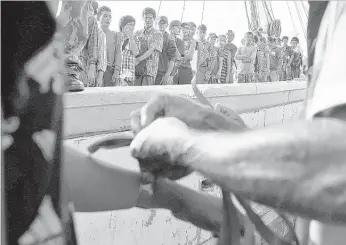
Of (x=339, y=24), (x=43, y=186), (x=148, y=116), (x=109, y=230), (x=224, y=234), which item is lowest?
(x=109, y=230)

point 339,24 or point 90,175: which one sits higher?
point 339,24

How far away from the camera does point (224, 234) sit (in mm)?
893

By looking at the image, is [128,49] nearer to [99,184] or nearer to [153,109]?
[99,184]

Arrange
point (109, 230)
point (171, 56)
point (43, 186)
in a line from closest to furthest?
point (43, 186), point (109, 230), point (171, 56)

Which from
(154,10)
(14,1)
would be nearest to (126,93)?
(14,1)

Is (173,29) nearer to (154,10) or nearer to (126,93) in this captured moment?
(154,10)

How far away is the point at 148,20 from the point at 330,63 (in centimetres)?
443

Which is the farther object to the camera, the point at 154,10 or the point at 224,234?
the point at 154,10

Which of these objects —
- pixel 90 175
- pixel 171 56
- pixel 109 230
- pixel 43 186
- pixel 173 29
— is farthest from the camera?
pixel 173 29

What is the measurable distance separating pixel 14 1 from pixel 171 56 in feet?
15.5

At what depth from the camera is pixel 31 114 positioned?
73cm

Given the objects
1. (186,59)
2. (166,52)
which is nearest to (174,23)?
(186,59)

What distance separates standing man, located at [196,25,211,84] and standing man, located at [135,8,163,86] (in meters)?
1.47

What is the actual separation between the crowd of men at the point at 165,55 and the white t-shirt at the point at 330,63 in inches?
67.1
